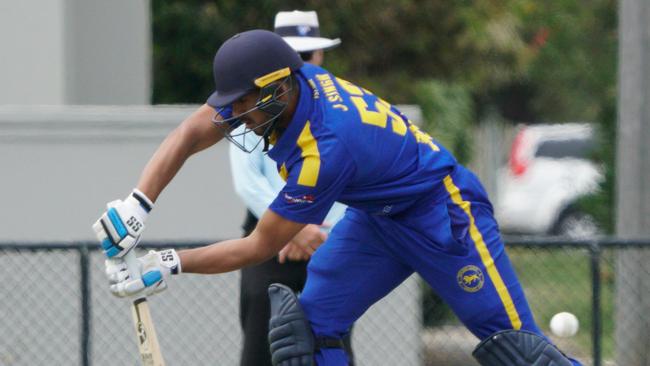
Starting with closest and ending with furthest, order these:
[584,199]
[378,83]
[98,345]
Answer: [98,345], [584,199], [378,83]

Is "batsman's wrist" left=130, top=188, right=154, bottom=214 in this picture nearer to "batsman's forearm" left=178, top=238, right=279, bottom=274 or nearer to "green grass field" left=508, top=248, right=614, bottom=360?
"batsman's forearm" left=178, top=238, right=279, bottom=274

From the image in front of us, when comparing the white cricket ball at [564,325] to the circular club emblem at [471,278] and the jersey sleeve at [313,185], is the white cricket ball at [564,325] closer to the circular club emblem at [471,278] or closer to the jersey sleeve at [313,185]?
the circular club emblem at [471,278]

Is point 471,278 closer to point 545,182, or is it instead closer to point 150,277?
point 150,277

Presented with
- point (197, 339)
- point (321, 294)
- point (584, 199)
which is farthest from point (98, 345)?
point (584, 199)

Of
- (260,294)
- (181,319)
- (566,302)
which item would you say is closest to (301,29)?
(260,294)

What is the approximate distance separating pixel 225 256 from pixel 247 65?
0.66m

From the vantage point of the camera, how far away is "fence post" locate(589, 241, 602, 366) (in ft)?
22.9

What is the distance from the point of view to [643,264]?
7500 mm

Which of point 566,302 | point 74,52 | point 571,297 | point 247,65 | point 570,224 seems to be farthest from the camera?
point 570,224

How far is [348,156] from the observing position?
4906mm

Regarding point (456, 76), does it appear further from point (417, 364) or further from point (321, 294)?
point (321, 294)

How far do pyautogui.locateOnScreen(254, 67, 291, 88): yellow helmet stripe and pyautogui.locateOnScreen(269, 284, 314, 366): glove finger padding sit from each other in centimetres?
104

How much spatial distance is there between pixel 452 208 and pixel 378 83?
8.96 metres

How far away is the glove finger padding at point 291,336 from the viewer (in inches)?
216
